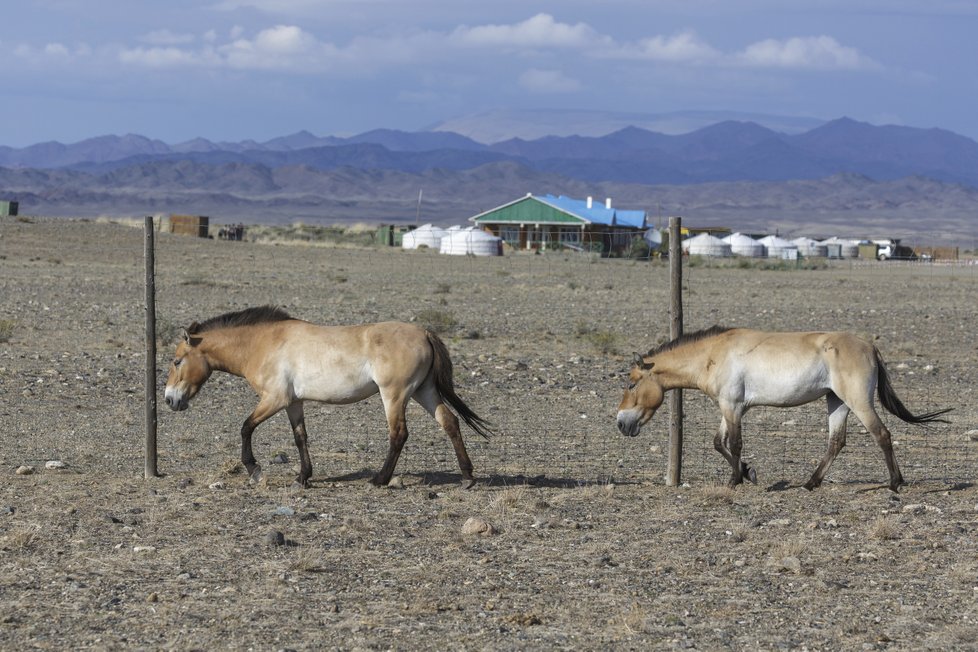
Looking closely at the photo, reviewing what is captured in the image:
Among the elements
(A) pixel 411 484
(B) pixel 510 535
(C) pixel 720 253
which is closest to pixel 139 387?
(A) pixel 411 484

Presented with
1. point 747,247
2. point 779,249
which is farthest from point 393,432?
point 779,249

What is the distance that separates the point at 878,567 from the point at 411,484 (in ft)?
13.9

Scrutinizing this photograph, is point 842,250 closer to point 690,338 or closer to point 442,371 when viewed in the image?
point 690,338

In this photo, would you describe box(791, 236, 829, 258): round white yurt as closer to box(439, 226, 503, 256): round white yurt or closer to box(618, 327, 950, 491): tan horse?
box(439, 226, 503, 256): round white yurt

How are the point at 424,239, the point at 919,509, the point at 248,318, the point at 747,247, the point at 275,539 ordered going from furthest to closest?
the point at 747,247 < the point at 424,239 < the point at 248,318 < the point at 919,509 < the point at 275,539

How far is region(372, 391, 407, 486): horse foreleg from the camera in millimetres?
10906

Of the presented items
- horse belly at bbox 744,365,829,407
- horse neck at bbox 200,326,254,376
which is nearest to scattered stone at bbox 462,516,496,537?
horse belly at bbox 744,365,829,407

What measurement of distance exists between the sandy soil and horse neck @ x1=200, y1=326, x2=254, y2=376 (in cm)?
93

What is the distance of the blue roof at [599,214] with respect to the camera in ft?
293

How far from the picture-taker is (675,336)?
38.1 ft

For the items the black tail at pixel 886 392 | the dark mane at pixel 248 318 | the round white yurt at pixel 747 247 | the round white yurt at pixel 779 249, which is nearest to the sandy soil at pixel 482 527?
the black tail at pixel 886 392

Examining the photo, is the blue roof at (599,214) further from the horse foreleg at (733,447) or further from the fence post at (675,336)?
the horse foreleg at (733,447)

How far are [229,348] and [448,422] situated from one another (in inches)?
80.6

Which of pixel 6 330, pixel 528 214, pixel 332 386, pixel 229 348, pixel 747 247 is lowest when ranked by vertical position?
pixel 6 330
